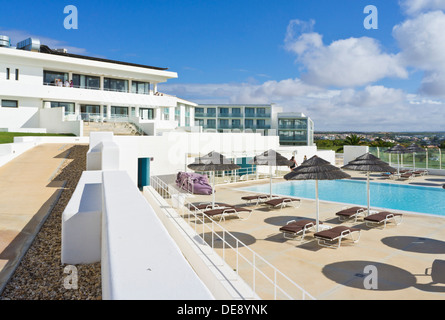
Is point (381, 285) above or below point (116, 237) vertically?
below

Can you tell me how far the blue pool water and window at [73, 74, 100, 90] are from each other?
29.5 metres

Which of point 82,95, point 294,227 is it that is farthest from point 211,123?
point 294,227

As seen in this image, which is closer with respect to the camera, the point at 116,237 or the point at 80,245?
the point at 116,237

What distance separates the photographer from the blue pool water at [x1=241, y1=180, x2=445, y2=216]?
17.2 meters

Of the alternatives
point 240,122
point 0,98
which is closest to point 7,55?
point 0,98

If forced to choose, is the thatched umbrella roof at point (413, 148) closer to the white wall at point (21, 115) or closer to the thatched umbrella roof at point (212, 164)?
the thatched umbrella roof at point (212, 164)

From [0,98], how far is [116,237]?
3925 centimetres

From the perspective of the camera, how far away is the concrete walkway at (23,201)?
6637 mm

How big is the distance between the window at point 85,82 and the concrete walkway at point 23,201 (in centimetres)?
2411
